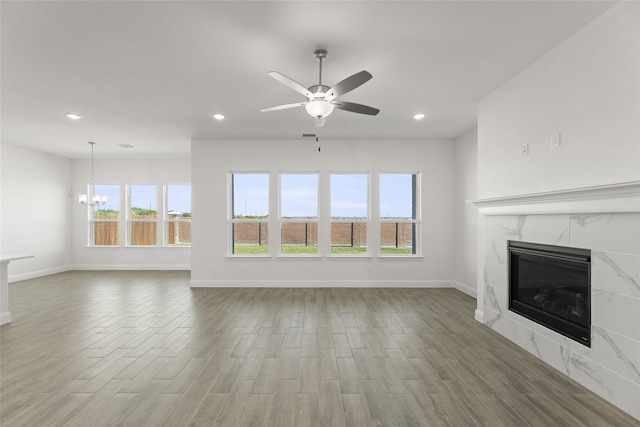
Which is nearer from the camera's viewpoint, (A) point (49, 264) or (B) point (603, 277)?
(B) point (603, 277)

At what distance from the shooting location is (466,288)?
18.9ft

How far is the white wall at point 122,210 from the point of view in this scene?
331 inches

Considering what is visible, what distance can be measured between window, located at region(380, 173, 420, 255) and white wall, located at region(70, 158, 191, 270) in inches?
203

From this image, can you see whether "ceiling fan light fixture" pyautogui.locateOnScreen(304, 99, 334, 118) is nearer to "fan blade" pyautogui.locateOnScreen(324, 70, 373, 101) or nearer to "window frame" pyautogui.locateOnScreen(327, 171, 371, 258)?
"fan blade" pyautogui.locateOnScreen(324, 70, 373, 101)

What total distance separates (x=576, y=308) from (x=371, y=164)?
421 centimetres

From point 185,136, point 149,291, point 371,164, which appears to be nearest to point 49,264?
point 149,291

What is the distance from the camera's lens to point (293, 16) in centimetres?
244

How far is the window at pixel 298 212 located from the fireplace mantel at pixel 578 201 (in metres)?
3.50

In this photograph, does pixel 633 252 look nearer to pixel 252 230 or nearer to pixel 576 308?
pixel 576 308

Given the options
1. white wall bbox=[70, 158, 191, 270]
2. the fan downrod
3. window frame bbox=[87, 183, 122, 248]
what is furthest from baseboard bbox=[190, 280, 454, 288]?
the fan downrod

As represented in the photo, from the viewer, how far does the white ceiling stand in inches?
93.9

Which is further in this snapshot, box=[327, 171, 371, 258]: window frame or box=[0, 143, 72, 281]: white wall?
box=[0, 143, 72, 281]: white wall

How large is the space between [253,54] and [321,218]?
3.79 m

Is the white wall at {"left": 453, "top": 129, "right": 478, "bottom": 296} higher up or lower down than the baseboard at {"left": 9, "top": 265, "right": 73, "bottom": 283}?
higher up
